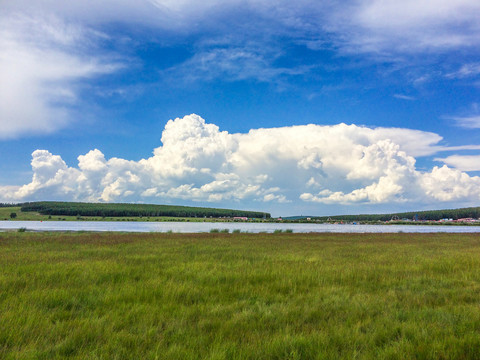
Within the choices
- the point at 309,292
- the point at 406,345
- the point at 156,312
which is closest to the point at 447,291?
the point at 309,292

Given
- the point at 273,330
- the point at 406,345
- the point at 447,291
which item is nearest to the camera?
the point at 406,345

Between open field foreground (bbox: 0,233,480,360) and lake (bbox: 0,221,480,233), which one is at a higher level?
open field foreground (bbox: 0,233,480,360)

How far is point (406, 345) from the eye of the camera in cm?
560

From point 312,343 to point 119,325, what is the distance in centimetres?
389

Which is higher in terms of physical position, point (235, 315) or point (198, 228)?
point (235, 315)

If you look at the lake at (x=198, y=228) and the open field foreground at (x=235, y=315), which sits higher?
the open field foreground at (x=235, y=315)

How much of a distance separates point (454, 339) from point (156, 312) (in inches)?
238

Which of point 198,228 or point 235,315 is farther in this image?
point 198,228

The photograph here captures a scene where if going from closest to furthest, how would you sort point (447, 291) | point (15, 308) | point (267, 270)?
point (15, 308)
point (447, 291)
point (267, 270)

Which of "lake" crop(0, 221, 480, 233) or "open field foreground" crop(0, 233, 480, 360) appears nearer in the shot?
"open field foreground" crop(0, 233, 480, 360)

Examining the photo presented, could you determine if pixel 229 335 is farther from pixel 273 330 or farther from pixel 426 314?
pixel 426 314

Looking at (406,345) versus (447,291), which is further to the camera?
(447,291)

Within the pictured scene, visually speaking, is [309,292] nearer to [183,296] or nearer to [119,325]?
[183,296]

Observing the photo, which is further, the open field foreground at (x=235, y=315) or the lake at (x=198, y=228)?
the lake at (x=198, y=228)
